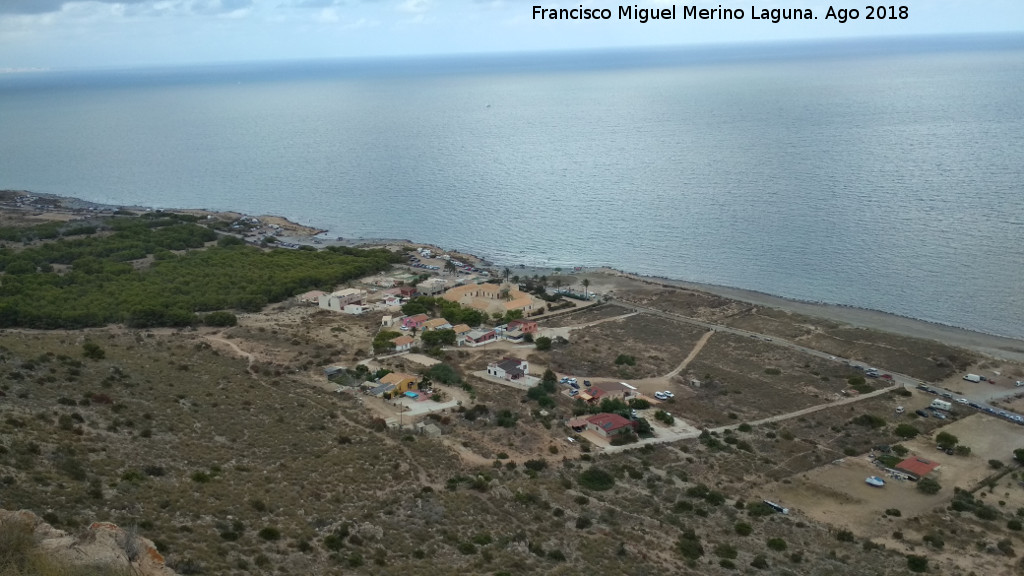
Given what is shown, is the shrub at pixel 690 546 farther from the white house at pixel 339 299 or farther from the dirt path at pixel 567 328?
the white house at pixel 339 299

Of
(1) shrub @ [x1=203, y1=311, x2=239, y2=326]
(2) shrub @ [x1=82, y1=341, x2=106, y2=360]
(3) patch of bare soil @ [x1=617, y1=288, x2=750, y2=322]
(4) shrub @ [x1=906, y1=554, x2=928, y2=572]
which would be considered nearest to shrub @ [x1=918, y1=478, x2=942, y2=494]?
(4) shrub @ [x1=906, y1=554, x2=928, y2=572]

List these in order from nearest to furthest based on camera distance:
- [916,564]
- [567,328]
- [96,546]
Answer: [96,546], [916,564], [567,328]

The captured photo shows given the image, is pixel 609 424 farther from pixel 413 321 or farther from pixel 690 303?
pixel 690 303

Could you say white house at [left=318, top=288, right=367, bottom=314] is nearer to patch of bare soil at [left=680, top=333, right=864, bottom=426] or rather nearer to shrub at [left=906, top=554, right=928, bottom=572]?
patch of bare soil at [left=680, top=333, right=864, bottom=426]

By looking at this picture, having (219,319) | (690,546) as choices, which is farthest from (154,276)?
(690,546)

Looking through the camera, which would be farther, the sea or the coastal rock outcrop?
the sea
